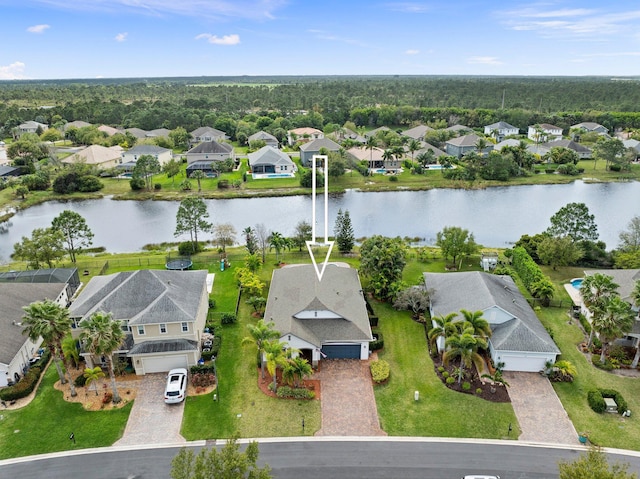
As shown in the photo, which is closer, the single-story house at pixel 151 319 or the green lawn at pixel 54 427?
the green lawn at pixel 54 427

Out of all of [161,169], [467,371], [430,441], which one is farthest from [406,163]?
[430,441]

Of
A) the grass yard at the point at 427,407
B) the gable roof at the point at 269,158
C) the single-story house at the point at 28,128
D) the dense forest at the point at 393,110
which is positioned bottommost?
the grass yard at the point at 427,407

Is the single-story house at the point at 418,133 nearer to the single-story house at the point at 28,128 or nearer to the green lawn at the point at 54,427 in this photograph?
the green lawn at the point at 54,427

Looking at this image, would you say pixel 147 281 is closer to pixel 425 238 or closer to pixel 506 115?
pixel 425 238

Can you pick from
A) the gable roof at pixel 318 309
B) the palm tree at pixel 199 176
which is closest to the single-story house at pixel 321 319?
the gable roof at pixel 318 309

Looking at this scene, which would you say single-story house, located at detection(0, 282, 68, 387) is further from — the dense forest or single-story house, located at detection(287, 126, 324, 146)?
the dense forest

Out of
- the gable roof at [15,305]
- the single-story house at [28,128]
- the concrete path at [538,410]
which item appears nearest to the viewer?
the concrete path at [538,410]

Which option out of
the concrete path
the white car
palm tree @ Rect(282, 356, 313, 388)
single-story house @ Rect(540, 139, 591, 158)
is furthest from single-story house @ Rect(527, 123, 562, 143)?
the white car
